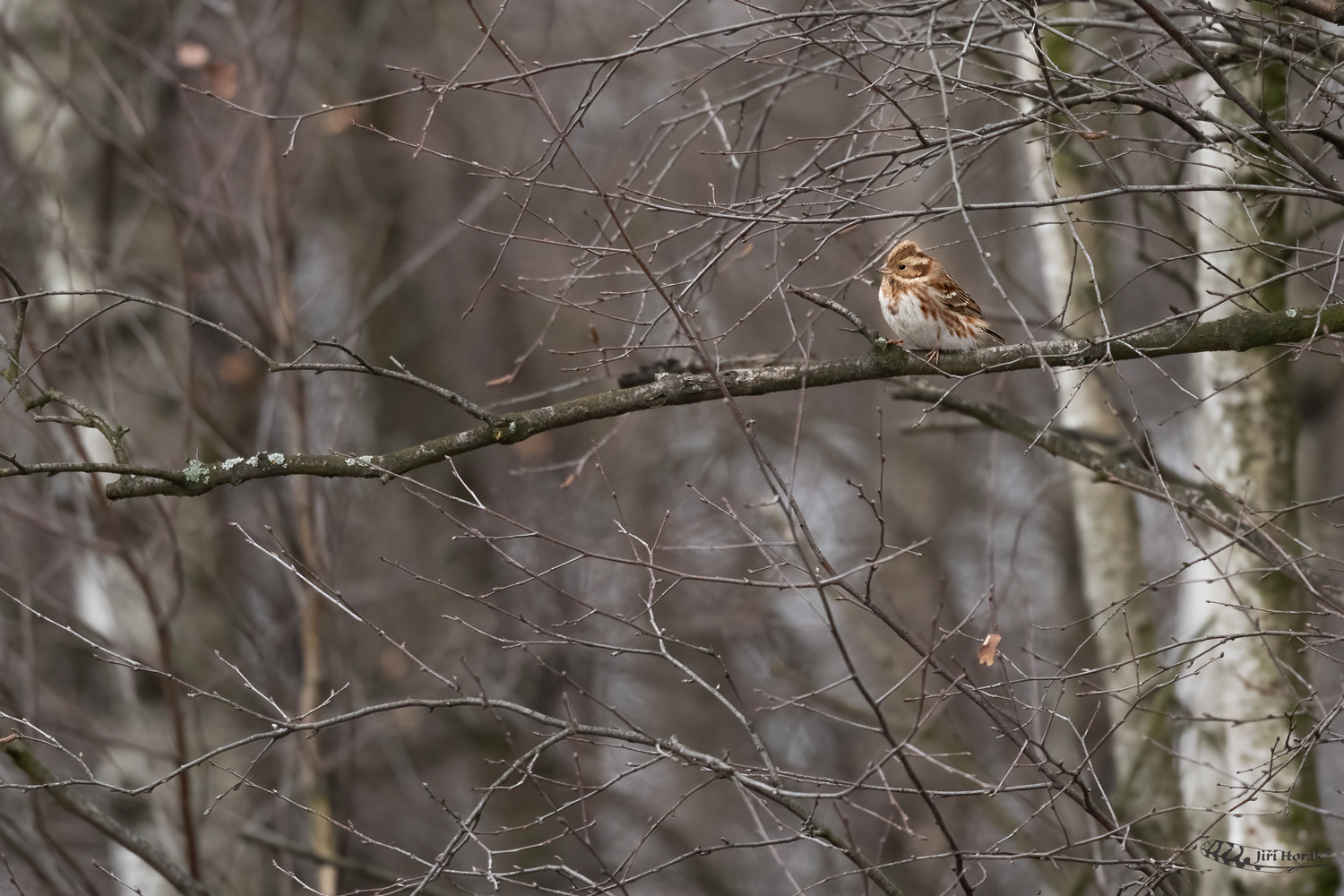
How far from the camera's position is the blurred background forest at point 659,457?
3.06 m

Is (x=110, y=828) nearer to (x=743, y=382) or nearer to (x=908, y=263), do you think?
(x=743, y=382)

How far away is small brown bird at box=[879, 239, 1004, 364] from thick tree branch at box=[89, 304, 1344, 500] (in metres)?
0.77

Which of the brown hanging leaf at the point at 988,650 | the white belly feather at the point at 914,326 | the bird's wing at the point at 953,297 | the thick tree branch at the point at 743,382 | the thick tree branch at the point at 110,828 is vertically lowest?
the brown hanging leaf at the point at 988,650

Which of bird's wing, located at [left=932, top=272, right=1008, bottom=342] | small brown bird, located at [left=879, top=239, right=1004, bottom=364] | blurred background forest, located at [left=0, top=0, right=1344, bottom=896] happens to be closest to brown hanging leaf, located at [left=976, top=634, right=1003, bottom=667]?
blurred background forest, located at [left=0, top=0, right=1344, bottom=896]

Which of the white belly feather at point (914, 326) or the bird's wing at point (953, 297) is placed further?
the bird's wing at point (953, 297)

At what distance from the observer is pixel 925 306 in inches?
178

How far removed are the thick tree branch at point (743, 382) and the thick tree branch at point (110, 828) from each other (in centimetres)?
104

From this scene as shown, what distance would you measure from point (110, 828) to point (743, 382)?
104 inches

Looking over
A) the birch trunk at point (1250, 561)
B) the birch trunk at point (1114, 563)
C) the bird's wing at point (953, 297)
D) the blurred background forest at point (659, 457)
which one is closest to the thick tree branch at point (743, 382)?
the blurred background forest at point (659, 457)

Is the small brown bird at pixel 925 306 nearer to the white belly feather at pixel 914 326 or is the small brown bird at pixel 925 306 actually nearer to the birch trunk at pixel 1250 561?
the white belly feather at pixel 914 326

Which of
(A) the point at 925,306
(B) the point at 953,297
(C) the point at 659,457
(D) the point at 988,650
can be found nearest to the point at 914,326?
(A) the point at 925,306

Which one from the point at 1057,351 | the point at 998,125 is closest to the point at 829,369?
the point at 1057,351

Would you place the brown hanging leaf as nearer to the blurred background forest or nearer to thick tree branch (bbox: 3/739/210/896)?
the blurred background forest

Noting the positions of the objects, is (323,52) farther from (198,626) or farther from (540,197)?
(198,626)
